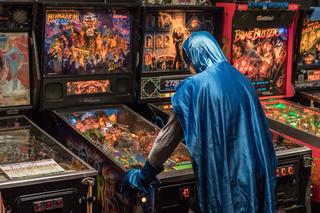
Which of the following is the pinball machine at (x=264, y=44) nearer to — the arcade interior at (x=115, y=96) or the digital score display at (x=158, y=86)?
the arcade interior at (x=115, y=96)

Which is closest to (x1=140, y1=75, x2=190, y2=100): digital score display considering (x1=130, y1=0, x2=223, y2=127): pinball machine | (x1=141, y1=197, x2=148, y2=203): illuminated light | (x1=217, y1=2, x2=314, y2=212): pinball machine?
(x1=130, y1=0, x2=223, y2=127): pinball machine

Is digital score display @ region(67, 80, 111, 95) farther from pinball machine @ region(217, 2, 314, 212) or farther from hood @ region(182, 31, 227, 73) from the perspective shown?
hood @ region(182, 31, 227, 73)

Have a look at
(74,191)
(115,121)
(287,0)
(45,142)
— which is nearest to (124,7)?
(115,121)

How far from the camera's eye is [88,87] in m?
3.60

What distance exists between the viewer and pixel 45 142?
3105mm

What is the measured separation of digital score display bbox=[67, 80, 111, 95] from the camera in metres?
3.53

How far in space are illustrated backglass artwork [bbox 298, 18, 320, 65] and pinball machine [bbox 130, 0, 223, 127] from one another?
820mm

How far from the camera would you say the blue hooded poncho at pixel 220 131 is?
2.54 m

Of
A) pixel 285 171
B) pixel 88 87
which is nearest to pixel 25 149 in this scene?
pixel 88 87

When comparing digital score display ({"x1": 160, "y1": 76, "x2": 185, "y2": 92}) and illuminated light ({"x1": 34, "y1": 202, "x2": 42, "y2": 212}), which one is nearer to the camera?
illuminated light ({"x1": 34, "y1": 202, "x2": 42, "y2": 212})

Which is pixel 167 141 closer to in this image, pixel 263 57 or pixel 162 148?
pixel 162 148

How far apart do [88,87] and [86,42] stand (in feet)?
0.95

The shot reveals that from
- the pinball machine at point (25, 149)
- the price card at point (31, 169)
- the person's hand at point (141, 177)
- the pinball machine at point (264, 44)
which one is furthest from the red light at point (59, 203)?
the pinball machine at point (264, 44)

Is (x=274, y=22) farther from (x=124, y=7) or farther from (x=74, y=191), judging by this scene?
(x=74, y=191)
